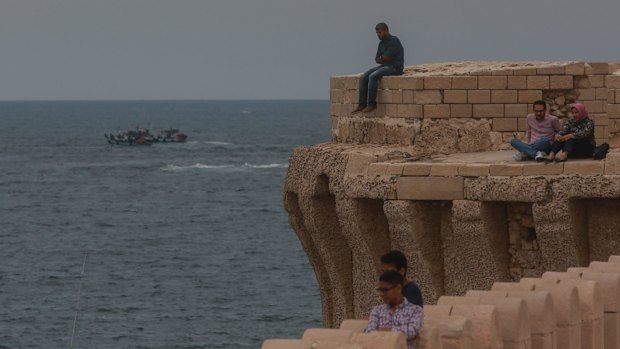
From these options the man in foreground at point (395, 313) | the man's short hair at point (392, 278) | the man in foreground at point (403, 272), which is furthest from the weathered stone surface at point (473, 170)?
the man's short hair at point (392, 278)

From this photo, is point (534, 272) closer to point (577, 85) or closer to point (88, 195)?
point (577, 85)

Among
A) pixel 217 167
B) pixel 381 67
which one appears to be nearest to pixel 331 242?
pixel 381 67

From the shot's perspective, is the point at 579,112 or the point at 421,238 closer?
the point at 579,112

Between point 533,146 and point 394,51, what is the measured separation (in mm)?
2837

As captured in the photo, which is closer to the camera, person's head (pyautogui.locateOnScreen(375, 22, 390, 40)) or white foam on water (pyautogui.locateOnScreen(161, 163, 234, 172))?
person's head (pyautogui.locateOnScreen(375, 22, 390, 40))

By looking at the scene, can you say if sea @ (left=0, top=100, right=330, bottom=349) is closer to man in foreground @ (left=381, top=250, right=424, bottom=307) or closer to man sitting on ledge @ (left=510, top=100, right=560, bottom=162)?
man sitting on ledge @ (left=510, top=100, right=560, bottom=162)

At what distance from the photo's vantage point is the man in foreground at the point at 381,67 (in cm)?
1930

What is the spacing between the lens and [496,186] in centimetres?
1677

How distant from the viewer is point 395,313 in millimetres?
9789

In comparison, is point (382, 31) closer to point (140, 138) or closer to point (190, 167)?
point (190, 167)

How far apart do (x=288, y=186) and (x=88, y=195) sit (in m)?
87.4

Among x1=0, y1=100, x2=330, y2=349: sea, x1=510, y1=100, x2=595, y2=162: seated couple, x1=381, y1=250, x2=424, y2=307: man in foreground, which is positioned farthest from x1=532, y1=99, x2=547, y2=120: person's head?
x1=0, y1=100, x2=330, y2=349: sea

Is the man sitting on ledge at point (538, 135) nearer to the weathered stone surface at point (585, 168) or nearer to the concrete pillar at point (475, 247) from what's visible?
the weathered stone surface at point (585, 168)

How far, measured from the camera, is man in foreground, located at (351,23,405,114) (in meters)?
19.3
